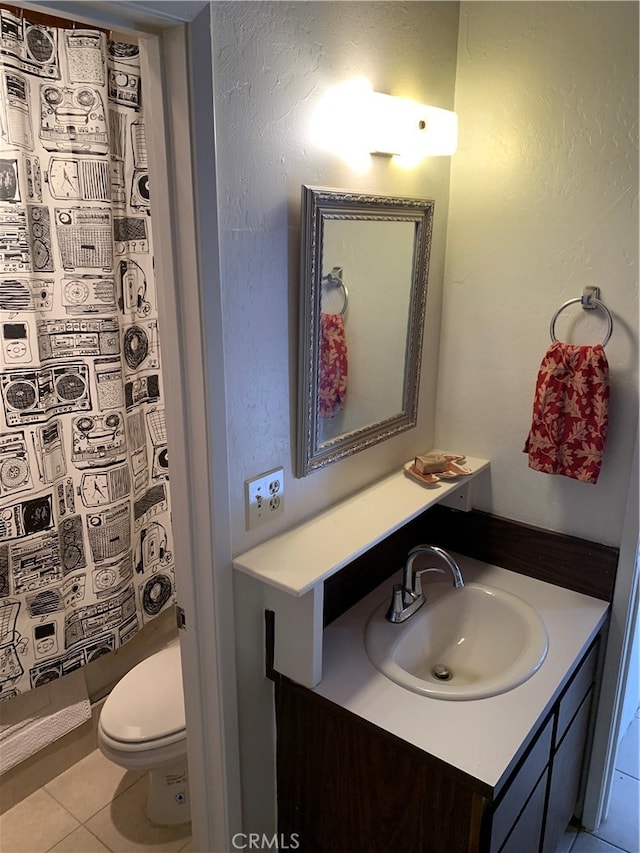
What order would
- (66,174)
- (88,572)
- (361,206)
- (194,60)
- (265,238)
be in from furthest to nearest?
(88,572)
(66,174)
(361,206)
(265,238)
(194,60)

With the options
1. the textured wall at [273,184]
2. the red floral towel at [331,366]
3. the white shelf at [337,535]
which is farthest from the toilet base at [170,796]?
the red floral towel at [331,366]

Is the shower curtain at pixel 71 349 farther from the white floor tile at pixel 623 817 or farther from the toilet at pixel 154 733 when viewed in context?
the white floor tile at pixel 623 817

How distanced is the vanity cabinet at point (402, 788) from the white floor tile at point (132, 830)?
1.49 ft

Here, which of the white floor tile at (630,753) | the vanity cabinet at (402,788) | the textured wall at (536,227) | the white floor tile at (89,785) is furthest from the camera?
the white floor tile at (630,753)

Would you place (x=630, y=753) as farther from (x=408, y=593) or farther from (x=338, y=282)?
(x=338, y=282)

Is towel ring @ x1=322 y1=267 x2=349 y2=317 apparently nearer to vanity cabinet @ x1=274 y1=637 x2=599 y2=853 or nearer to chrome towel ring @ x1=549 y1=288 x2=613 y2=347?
chrome towel ring @ x1=549 y1=288 x2=613 y2=347

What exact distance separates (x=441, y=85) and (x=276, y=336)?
0.85 m

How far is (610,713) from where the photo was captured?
181 cm

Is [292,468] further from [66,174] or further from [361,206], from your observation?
[66,174]

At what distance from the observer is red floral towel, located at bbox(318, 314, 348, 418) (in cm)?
147

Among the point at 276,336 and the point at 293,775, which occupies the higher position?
the point at 276,336

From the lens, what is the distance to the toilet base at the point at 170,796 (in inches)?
75.5

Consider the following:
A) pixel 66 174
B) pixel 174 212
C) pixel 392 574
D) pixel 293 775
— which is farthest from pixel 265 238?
pixel 293 775

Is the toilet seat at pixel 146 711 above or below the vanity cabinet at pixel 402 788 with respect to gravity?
below
